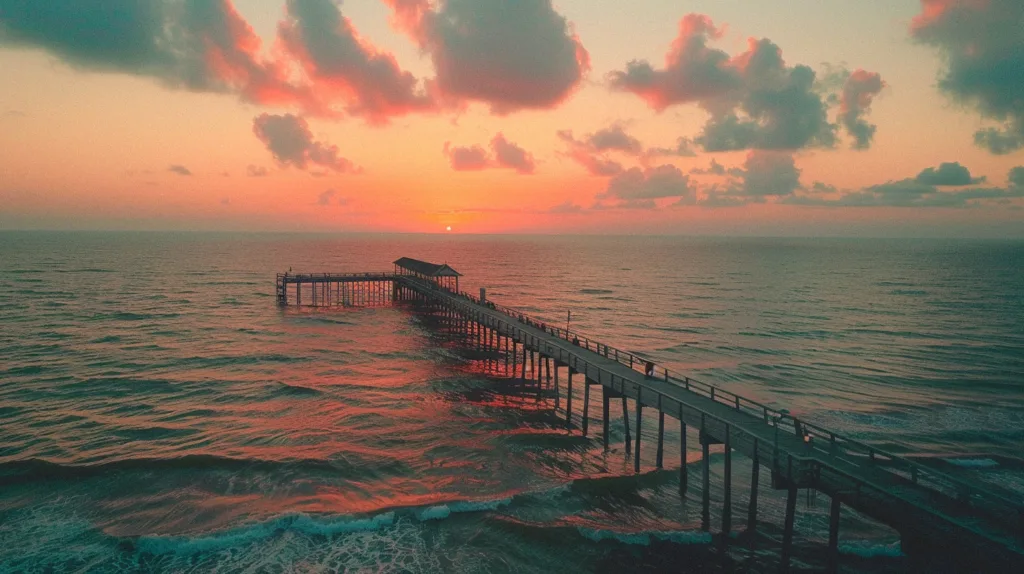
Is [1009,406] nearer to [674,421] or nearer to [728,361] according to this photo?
[728,361]

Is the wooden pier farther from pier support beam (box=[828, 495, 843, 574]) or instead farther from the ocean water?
the ocean water

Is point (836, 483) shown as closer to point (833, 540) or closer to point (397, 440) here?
point (833, 540)

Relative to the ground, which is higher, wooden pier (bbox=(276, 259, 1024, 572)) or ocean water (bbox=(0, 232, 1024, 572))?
wooden pier (bbox=(276, 259, 1024, 572))

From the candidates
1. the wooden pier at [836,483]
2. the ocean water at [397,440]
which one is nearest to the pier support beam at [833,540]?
the wooden pier at [836,483]

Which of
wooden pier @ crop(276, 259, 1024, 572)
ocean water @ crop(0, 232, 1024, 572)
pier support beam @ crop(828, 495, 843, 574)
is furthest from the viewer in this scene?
ocean water @ crop(0, 232, 1024, 572)

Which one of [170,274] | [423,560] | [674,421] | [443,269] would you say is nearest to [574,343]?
[674,421]

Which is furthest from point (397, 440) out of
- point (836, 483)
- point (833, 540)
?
point (836, 483)

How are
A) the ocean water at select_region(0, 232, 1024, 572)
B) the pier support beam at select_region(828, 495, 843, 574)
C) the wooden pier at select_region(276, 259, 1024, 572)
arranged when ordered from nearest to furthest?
the wooden pier at select_region(276, 259, 1024, 572) → the pier support beam at select_region(828, 495, 843, 574) → the ocean water at select_region(0, 232, 1024, 572)

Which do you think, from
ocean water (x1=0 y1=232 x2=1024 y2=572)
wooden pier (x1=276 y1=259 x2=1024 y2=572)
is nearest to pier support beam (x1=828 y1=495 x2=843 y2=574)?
wooden pier (x1=276 y1=259 x2=1024 y2=572)
